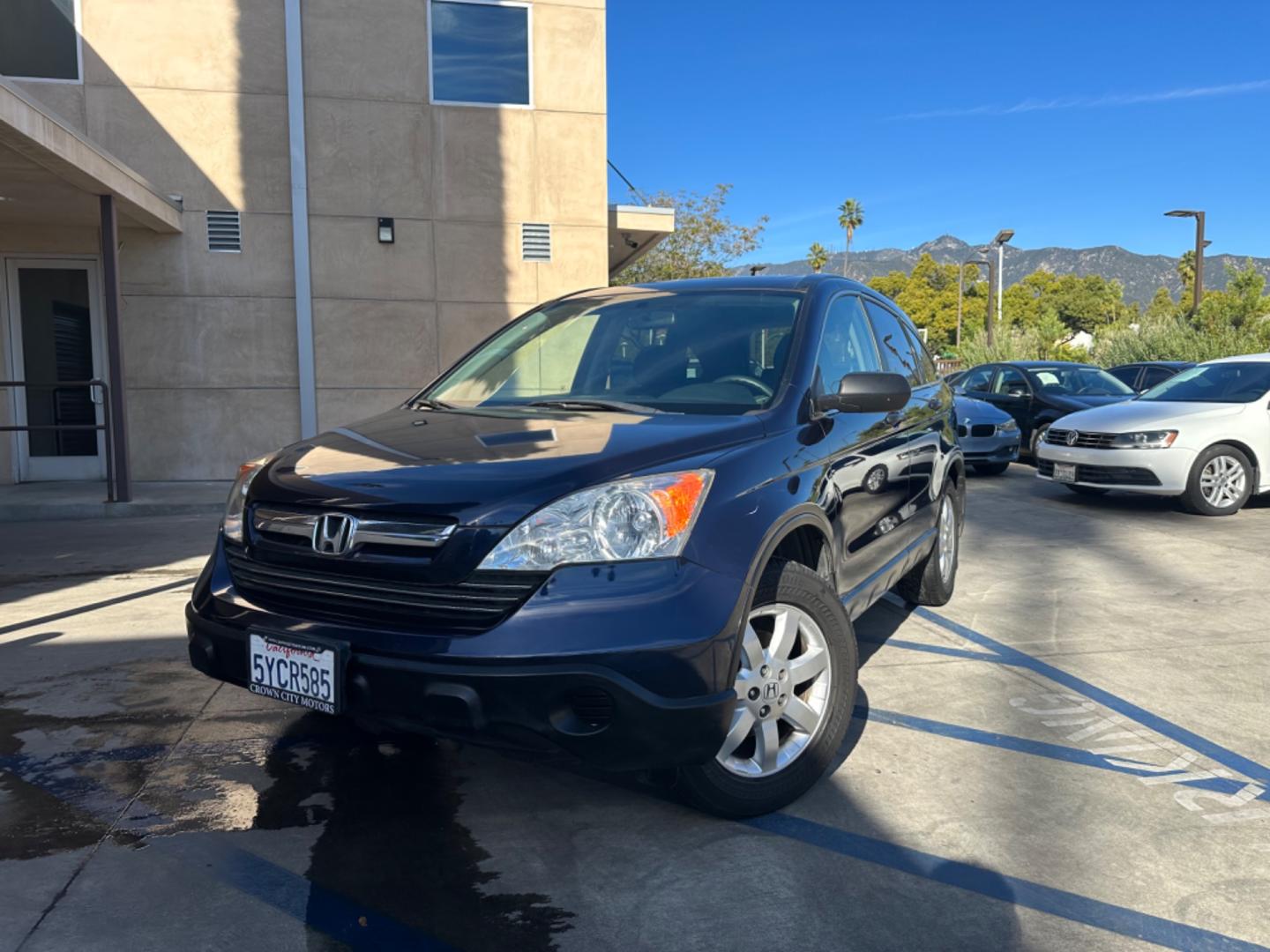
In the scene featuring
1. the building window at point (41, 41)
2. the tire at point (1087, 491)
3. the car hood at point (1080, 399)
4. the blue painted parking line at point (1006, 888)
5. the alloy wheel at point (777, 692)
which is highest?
the building window at point (41, 41)

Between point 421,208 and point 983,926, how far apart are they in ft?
35.7

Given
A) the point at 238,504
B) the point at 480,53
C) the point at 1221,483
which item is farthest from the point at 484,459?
the point at 480,53

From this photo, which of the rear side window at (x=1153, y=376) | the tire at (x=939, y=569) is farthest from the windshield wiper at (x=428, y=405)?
the rear side window at (x=1153, y=376)

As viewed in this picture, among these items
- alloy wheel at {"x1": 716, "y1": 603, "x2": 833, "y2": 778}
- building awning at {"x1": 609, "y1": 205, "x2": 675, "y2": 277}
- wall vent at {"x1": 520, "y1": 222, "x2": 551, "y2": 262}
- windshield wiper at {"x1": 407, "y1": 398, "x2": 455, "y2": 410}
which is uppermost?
building awning at {"x1": 609, "y1": 205, "x2": 675, "y2": 277}

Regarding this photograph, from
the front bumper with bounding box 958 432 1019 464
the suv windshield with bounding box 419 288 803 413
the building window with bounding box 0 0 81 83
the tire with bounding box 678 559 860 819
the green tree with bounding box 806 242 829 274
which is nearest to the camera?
the tire with bounding box 678 559 860 819

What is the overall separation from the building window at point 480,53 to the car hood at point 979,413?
651 cm

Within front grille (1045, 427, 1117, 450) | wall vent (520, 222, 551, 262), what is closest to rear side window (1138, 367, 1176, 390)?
front grille (1045, 427, 1117, 450)

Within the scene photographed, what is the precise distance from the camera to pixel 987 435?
11.9m

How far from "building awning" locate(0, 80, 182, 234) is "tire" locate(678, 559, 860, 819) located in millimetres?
6322

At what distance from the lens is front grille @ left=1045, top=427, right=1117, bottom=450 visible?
924 centimetres

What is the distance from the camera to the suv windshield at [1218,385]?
30.6ft

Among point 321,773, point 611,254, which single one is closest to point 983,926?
point 321,773

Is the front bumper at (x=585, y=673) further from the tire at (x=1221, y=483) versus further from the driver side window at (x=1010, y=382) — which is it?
the driver side window at (x=1010, y=382)

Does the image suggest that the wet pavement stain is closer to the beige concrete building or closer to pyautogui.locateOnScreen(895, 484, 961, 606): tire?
pyautogui.locateOnScreen(895, 484, 961, 606): tire
